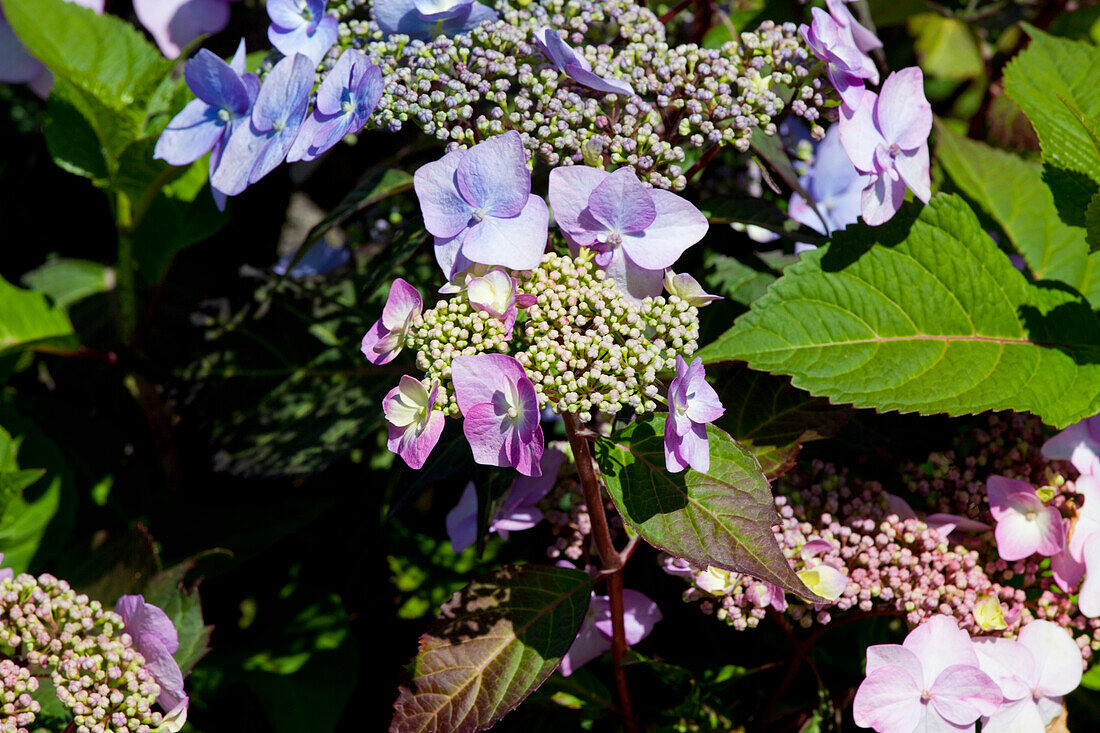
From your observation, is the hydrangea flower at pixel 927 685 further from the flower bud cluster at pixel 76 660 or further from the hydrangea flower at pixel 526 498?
the flower bud cluster at pixel 76 660

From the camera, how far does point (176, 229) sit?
1.24 m

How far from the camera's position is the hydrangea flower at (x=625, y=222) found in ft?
2.31

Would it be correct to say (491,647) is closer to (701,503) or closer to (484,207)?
(701,503)

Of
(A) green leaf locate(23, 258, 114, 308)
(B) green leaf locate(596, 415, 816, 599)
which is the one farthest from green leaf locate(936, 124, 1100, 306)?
(A) green leaf locate(23, 258, 114, 308)

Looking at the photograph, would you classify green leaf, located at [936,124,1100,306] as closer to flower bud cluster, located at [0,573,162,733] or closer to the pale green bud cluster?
the pale green bud cluster

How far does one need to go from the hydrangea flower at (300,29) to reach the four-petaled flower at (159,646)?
0.55 m

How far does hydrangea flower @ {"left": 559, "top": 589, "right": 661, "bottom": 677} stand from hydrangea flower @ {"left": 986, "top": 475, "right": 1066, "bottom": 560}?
0.35 metres

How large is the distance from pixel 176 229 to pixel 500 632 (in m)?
0.76

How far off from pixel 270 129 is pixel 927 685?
790 mm

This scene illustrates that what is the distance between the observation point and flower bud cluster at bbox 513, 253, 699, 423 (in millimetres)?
655

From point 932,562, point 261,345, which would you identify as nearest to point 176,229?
point 261,345

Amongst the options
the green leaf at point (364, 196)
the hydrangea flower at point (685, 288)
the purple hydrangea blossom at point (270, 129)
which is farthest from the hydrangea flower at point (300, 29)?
the hydrangea flower at point (685, 288)

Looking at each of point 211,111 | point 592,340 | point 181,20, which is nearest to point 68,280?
point 181,20

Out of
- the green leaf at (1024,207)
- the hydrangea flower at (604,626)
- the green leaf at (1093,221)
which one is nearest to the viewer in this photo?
the green leaf at (1093,221)
